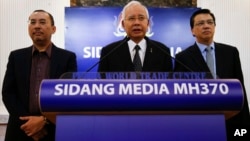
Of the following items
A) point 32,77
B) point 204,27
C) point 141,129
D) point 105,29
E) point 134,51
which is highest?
point 105,29

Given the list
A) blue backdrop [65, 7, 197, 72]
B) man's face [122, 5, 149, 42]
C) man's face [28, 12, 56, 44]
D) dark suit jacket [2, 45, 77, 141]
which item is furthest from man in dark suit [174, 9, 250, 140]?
blue backdrop [65, 7, 197, 72]

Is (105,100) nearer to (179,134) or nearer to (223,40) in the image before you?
(179,134)

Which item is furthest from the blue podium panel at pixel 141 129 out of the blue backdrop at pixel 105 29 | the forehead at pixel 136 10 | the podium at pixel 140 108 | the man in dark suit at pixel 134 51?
the blue backdrop at pixel 105 29

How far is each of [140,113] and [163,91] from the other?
10 centimetres

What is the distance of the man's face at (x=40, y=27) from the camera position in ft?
6.43

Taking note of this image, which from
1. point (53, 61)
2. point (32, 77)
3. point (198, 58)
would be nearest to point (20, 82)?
point (32, 77)

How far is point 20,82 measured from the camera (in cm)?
193

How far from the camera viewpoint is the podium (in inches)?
39.4

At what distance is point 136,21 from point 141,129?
0.79 m

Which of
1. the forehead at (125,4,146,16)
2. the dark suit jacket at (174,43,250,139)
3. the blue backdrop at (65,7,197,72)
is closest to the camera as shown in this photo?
the forehead at (125,4,146,16)

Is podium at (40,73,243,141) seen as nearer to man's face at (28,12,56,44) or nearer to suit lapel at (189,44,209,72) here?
suit lapel at (189,44,209,72)

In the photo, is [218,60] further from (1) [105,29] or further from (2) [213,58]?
(1) [105,29]

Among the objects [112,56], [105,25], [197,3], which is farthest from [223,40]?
[112,56]

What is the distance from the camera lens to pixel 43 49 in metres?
2.01
